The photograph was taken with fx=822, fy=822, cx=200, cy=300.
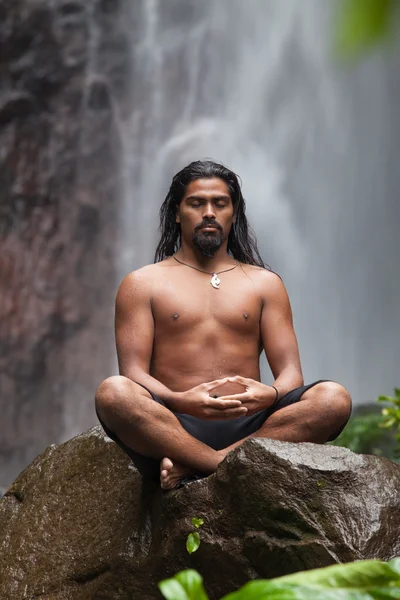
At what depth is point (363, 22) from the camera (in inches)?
22.4

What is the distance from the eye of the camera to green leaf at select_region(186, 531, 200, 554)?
2682 millimetres

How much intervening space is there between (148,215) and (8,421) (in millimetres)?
3126

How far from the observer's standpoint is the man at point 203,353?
2910 mm

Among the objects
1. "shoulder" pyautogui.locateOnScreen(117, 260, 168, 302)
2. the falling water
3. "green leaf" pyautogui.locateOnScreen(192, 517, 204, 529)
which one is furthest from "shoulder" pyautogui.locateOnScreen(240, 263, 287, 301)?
the falling water

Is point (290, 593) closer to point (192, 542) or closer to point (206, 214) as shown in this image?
point (192, 542)

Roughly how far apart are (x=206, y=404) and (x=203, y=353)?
1.25 feet

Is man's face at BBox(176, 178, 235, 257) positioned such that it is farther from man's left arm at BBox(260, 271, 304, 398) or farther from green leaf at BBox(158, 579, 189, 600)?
green leaf at BBox(158, 579, 189, 600)

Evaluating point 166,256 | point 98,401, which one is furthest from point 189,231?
point 98,401

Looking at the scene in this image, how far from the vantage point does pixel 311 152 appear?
35.7ft

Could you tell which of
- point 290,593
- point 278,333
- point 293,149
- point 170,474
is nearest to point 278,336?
point 278,333

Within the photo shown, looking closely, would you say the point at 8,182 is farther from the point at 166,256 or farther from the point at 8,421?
the point at 166,256

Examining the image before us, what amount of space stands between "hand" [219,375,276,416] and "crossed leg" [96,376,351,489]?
2.9 inches

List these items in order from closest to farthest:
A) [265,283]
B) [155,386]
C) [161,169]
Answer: [155,386] < [265,283] < [161,169]

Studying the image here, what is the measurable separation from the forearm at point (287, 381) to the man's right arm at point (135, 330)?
0.45 meters
